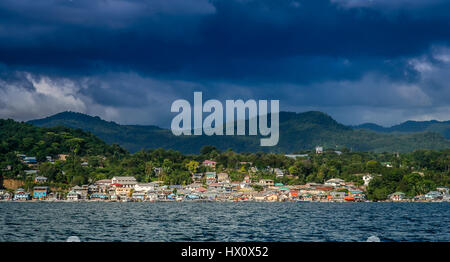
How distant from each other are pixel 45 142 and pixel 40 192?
41.5 metres

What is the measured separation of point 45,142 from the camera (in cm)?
14912

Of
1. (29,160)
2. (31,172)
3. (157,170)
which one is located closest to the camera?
(31,172)

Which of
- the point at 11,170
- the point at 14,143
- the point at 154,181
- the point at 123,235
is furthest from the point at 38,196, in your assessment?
the point at 123,235

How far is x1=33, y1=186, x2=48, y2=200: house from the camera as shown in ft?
361

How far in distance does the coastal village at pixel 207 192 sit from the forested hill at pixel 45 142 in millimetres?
21017

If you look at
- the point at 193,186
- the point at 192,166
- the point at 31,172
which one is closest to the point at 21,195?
the point at 31,172

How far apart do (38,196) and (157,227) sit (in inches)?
2972

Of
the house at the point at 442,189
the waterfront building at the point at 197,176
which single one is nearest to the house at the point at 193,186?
the waterfront building at the point at 197,176

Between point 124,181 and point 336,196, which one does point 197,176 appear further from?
point 336,196

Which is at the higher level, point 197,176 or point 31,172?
point 31,172

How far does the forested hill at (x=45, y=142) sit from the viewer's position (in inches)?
5630

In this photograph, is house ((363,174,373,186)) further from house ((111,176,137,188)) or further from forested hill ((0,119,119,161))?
forested hill ((0,119,119,161))

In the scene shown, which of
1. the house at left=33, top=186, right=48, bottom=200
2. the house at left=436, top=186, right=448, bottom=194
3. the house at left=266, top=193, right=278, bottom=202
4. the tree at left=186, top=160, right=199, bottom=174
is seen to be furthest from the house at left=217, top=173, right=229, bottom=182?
the house at left=436, top=186, right=448, bottom=194
